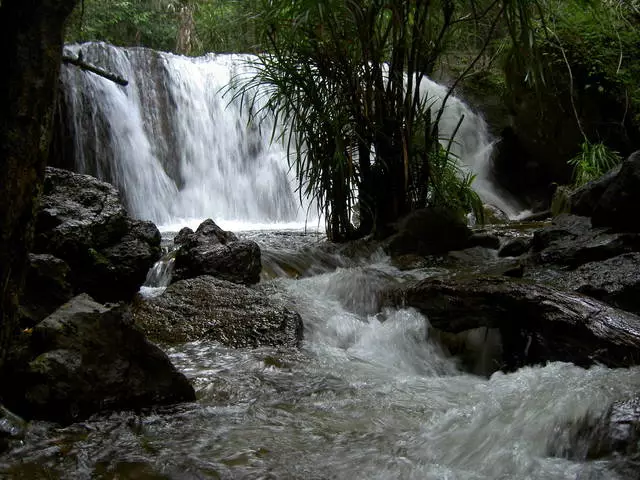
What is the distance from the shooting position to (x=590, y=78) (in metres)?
8.82

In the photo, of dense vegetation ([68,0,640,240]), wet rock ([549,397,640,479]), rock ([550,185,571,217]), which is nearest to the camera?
wet rock ([549,397,640,479])

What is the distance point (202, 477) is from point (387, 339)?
80.0 inches

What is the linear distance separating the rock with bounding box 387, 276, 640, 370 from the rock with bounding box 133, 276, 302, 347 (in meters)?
0.91

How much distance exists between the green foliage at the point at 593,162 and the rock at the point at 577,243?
2.76m

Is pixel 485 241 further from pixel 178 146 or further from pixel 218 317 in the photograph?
pixel 178 146

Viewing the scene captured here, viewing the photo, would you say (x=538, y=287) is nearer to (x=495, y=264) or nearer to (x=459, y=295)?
(x=459, y=295)

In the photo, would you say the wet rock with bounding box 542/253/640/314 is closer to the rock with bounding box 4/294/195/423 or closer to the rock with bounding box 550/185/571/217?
the rock with bounding box 4/294/195/423

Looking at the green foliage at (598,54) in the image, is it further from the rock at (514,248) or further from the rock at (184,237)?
the rock at (184,237)

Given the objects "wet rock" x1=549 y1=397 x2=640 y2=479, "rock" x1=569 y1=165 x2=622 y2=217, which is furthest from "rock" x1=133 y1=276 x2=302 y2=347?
"rock" x1=569 y1=165 x2=622 y2=217

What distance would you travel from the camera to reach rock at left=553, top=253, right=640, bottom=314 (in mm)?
3588

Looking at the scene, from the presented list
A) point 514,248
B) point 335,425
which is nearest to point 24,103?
point 335,425

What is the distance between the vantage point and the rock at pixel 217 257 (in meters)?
4.96

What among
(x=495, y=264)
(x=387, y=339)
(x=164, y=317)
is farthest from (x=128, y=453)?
(x=495, y=264)

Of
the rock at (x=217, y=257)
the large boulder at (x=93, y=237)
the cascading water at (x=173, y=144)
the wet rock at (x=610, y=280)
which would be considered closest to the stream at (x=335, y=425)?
the wet rock at (x=610, y=280)
